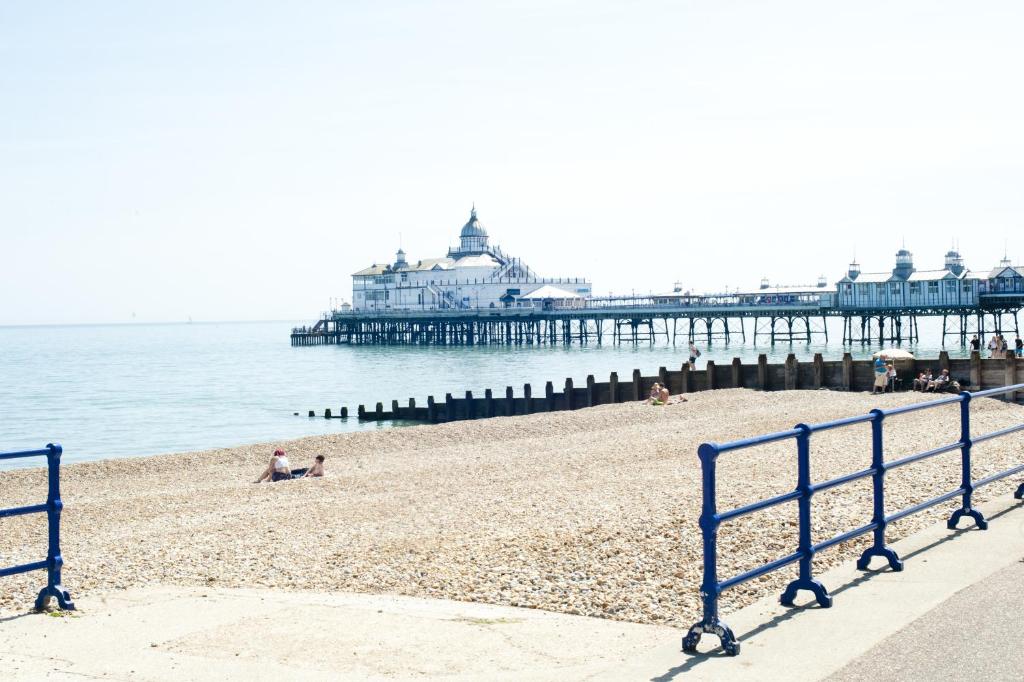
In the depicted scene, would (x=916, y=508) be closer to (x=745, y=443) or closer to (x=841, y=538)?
(x=841, y=538)

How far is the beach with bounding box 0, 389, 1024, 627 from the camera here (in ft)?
26.7

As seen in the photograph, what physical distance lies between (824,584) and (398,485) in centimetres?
972

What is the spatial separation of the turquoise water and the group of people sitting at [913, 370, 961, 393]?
22199mm

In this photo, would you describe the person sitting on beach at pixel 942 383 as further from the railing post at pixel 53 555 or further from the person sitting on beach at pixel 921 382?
the railing post at pixel 53 555

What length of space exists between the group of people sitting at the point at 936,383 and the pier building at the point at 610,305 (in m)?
45.8

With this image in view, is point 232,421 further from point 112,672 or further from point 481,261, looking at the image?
point 481,261

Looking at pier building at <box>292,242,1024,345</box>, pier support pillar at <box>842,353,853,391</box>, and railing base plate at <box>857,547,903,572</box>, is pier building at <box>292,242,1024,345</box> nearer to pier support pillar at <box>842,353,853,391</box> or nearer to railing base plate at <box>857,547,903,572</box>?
pier support pillar at <box>842,353,853,391</box>

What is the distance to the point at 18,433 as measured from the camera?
46.8 metres

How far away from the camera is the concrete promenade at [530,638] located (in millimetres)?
5492

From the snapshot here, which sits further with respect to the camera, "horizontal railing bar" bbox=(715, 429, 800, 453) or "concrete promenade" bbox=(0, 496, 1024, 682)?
"horizontal railing bar" bbox=(715, 429, 800, 453)

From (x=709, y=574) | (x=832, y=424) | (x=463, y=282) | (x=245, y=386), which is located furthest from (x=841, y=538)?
(x=463, y=282)

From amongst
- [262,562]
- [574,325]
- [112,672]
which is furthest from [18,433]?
[574,325]

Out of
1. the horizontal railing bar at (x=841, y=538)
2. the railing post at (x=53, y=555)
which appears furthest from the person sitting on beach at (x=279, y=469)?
the horizontal railing bar at (x=841, y=538)

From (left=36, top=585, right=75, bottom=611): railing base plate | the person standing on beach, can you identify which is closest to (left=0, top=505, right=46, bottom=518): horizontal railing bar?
(left=36, top=585, right=75, bottom=611): railing base plate
